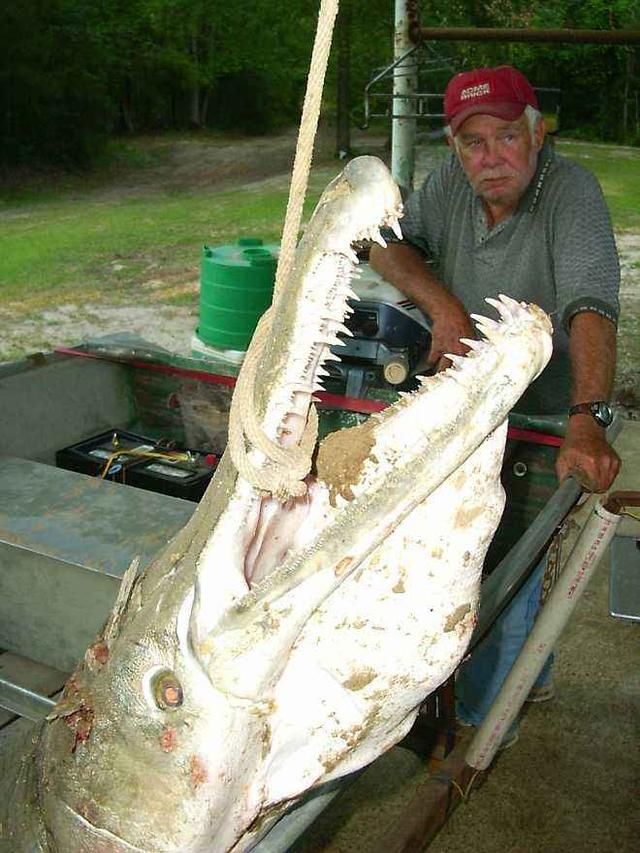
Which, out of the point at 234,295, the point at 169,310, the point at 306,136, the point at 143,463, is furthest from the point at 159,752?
the point at 169,310

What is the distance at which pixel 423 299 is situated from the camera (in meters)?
2.97

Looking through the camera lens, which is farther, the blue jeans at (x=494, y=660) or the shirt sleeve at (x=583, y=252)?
the blue jeans at (x=494, y=660)

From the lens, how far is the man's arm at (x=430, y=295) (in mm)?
2854

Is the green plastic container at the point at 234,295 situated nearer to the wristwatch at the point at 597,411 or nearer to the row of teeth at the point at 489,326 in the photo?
the wristwatch at the point at 597,411

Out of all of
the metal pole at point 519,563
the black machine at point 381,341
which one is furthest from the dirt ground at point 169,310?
the metal pole at point 519,563

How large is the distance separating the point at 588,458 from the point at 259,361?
39.6 inches

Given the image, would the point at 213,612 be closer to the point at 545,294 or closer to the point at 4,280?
the point at 545,294

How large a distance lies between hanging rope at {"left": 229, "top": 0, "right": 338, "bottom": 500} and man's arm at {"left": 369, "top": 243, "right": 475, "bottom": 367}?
1466 millimetres

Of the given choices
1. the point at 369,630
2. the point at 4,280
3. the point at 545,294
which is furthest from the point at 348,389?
the point at 4,280

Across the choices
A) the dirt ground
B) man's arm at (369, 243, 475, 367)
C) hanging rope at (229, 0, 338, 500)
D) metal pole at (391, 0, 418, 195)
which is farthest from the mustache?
the dirt ground

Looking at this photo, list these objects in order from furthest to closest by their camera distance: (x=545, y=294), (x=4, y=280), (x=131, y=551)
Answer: (x=4, y=280) → (x=545, y=294) → (x=131, y=551)

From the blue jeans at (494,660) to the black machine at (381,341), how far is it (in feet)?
3.43

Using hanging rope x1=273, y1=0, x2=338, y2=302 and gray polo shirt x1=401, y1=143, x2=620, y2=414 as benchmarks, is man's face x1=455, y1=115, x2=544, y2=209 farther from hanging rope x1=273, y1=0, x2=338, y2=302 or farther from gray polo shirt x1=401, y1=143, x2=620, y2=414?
hanging rope x1=273, y1=0, x2=338, y2=302

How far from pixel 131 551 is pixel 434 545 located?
1228 millimetres
